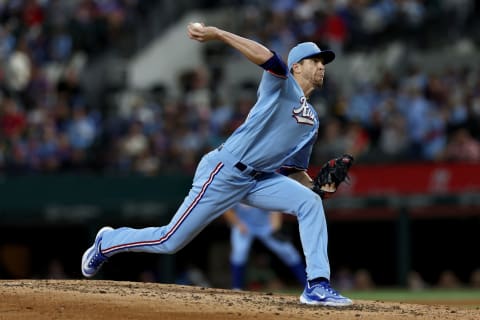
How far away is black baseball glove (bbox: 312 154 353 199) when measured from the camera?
786cm

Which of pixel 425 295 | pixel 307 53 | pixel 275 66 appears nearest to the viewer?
pixel 275 66

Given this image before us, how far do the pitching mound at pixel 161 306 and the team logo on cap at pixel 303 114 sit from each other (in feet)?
4.12

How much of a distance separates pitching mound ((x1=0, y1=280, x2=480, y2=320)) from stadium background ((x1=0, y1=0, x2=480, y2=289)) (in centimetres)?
807

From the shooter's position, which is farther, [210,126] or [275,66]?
[210,126]

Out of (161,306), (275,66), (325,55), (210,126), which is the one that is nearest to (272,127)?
(275,66)

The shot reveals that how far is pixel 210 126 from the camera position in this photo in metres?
17.2

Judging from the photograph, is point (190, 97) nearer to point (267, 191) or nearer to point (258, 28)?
point (258, 28)

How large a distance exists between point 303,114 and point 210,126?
32.0ft

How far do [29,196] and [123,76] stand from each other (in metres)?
4.44

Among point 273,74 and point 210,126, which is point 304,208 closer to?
point 273,74

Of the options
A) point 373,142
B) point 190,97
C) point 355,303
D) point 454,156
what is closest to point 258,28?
point 190,97

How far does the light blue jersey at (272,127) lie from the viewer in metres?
7.39

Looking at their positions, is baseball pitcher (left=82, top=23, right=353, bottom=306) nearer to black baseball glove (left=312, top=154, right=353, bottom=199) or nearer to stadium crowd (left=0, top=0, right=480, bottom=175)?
black baseball glove (left=312, top=154, right=353, bottom=199)

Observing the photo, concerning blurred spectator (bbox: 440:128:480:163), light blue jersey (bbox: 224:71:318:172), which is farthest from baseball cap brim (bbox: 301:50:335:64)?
blurred spectator (bbox: 440:128:480:163)
